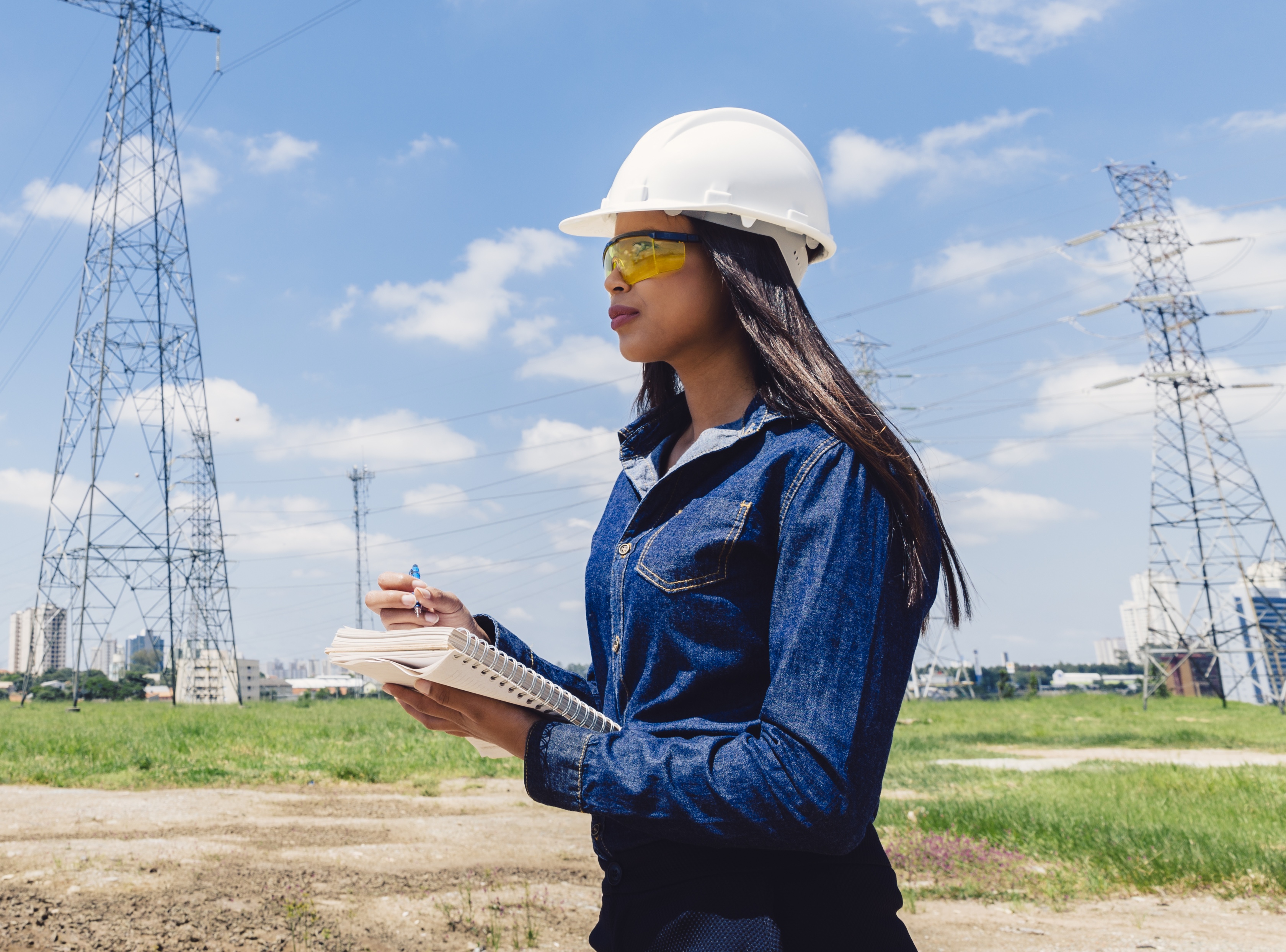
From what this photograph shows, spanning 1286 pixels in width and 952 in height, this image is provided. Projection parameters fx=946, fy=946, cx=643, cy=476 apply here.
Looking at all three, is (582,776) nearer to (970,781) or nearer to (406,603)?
(406,603)

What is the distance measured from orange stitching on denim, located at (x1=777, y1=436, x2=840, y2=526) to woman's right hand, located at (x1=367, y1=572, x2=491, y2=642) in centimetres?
49

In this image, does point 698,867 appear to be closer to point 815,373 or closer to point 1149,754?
point 815,373

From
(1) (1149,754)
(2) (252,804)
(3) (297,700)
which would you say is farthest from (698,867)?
(3) (297,700)

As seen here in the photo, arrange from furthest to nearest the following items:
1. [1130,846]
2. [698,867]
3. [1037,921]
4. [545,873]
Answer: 1. [1130,846]
2. [545,873]
3. [1037,921]
4. [698,867]

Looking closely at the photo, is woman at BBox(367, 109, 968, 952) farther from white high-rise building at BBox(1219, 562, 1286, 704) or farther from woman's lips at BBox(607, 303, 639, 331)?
white high-rise building at BBox(1219, 562, 1286, 704)

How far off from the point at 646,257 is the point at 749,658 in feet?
2.06

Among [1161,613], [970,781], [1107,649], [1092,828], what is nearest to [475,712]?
[1092,828]

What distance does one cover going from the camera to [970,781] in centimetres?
1051

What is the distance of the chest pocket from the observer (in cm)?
117

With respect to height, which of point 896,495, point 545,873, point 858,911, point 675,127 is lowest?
point 545,873

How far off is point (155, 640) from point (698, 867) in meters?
33.5

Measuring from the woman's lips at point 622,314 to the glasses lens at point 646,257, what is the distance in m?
0.04

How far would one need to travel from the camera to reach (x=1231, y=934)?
473cm

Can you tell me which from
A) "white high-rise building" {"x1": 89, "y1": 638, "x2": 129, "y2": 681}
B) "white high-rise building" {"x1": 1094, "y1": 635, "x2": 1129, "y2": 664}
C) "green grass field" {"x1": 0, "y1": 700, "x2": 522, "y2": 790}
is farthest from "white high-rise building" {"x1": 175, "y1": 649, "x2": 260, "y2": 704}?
"white high-rise building" {"x1": 1094, "y1": 635, "x2": 1129, "y2": 664}
